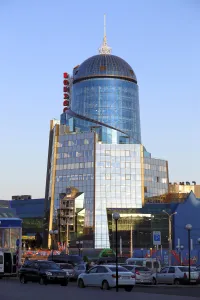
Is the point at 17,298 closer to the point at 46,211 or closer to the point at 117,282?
the point at 117,282

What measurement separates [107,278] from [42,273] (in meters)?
7.91

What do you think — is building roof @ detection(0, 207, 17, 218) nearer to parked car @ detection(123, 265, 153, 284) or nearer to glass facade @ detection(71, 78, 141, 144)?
parked car @ detection(123, 265, 153, 284)

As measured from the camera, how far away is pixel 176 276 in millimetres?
54375

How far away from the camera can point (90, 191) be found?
567 feet

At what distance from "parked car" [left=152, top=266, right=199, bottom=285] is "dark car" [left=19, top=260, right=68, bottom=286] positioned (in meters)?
9.00

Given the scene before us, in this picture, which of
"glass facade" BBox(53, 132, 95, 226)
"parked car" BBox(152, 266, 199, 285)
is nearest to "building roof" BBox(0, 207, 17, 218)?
"glass facade" BBox(53, 132, 95, 226)

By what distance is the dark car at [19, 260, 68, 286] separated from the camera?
4941cm

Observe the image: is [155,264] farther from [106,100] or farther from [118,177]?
[106,100]

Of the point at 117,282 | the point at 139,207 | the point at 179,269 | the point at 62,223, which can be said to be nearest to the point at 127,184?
the point at 139,207

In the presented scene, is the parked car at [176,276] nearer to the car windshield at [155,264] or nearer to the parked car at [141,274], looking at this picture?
the parked car at [141,274]

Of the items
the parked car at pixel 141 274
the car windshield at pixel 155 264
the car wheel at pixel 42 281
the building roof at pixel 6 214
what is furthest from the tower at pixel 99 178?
the car wheel at pixel 42 281

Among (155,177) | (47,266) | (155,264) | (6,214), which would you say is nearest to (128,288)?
(47,266)

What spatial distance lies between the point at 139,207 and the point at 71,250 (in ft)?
79.9

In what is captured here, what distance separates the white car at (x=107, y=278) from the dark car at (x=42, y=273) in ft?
12.2
